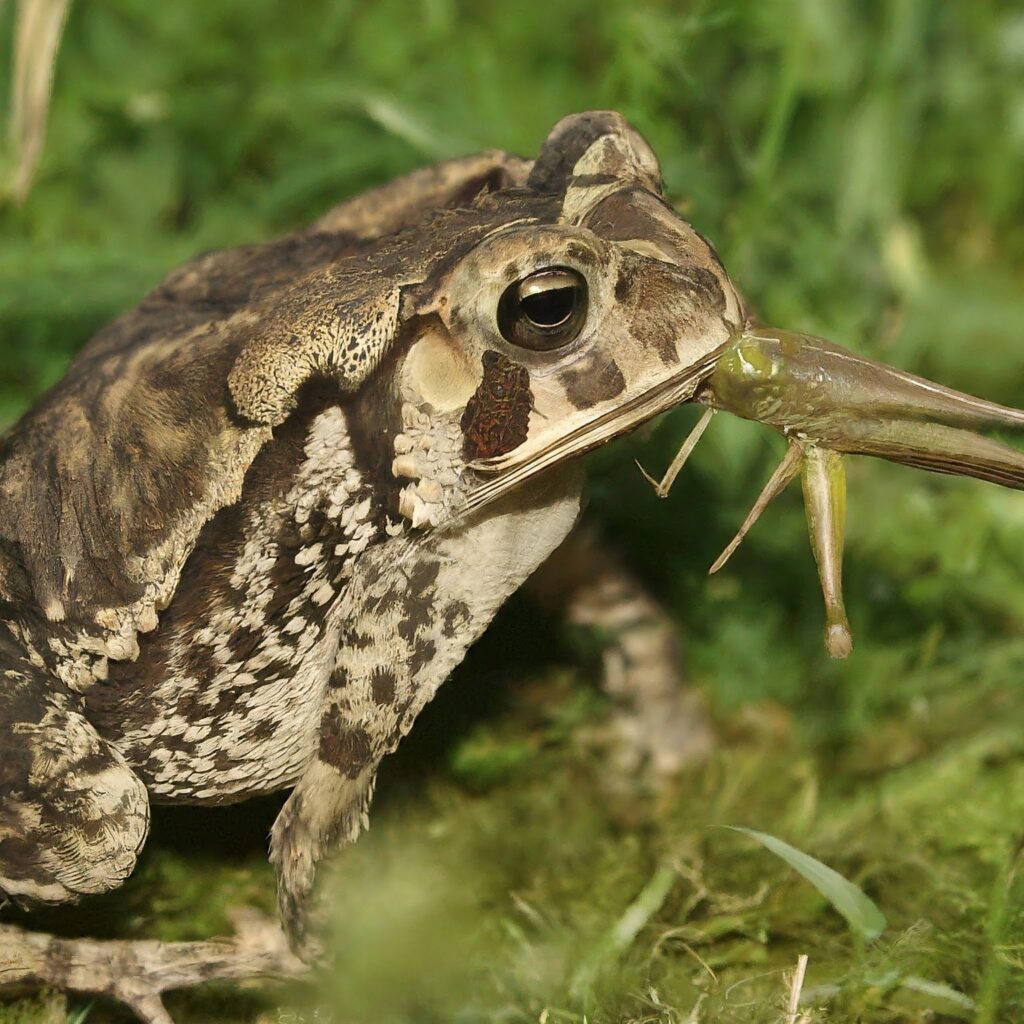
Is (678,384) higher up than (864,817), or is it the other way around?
(678,384)

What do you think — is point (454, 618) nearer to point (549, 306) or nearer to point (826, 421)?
point (549, 306)

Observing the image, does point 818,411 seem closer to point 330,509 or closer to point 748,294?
point 330,509

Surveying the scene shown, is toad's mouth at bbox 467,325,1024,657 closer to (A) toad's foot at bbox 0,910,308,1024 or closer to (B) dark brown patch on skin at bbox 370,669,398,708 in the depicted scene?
(B) dark brown patch on skin at bbox 370,669,398,708

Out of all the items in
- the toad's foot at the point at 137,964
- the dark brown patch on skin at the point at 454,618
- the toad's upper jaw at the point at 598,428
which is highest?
the toad's upper jaw at the point at 598,428

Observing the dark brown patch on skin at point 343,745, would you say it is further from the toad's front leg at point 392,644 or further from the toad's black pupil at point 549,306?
the toad's black pupil at point 549,306

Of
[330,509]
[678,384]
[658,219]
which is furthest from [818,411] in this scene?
[330,509]

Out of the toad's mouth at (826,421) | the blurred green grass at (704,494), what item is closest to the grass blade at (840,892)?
the blurred green grass at (704,494)
